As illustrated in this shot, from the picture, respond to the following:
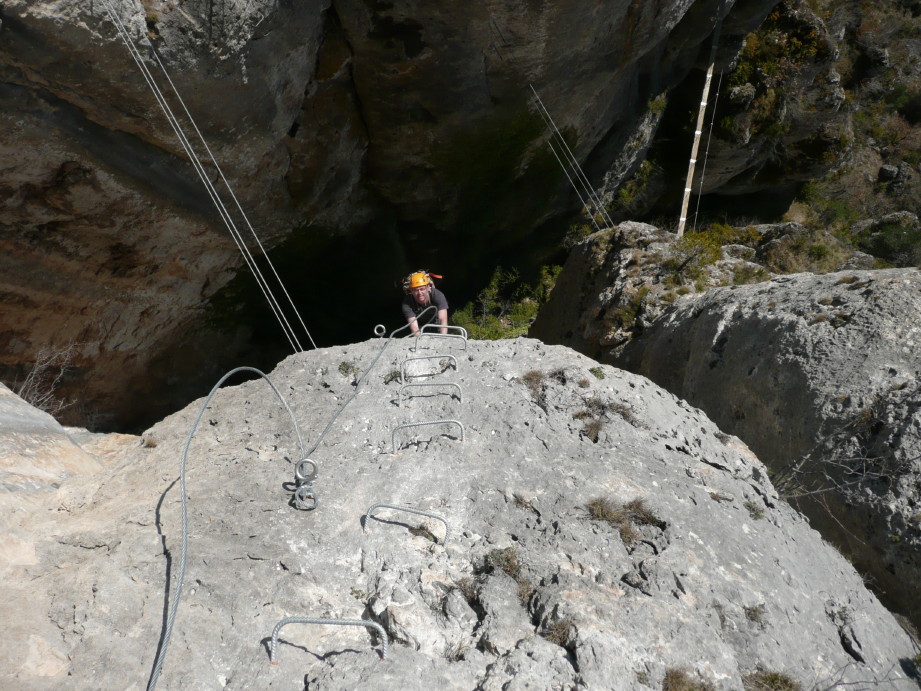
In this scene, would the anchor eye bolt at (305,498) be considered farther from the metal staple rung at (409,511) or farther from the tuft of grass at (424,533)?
the tuft of grass at (424,533)

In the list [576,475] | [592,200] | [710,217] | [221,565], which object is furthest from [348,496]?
[710,217]

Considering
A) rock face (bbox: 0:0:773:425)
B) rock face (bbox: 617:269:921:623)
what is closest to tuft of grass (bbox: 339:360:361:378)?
rock face (bbox: 617:269:921:623)

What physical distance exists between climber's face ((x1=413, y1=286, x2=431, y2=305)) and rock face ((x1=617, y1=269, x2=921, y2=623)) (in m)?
2.83

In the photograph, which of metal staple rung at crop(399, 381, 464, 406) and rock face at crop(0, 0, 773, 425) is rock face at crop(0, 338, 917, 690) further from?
rock face at crop(0, 0, 773, 425)

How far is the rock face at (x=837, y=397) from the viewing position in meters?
4.00

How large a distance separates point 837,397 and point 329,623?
3863 mm

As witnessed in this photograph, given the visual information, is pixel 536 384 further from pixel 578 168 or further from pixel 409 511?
pixel 578 168

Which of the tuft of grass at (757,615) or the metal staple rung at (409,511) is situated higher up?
the metal staple rung at (409,511)

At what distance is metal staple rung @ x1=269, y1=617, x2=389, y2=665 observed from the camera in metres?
2.63

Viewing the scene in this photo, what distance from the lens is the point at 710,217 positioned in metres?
16.0

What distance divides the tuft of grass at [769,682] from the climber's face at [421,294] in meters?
4.62

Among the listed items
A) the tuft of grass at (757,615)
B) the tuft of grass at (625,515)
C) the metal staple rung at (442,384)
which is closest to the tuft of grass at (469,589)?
the tuft of grass at (625,515)

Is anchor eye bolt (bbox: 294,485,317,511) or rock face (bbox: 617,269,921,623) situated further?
rock face (bbox: 617,269,921,623)

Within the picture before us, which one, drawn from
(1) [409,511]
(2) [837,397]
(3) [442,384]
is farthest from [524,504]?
(2) [837,397]
